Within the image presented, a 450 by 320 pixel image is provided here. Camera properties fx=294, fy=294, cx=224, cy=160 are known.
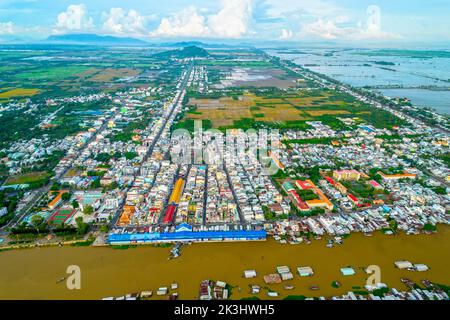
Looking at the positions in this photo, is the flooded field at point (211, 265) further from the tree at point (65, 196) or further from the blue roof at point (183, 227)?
the tree at point (65, 196)

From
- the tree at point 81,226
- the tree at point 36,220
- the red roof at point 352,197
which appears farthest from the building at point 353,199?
the tree at point 36,220

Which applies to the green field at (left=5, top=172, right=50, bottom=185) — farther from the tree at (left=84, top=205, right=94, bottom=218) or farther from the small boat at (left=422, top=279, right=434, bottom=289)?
the small boat at (left=422, top=279, right=434, bottom=289)

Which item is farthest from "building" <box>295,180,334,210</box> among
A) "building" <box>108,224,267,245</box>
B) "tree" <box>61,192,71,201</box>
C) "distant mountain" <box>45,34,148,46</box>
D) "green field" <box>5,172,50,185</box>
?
"distant mountain" <box>45,34,148,46</box>

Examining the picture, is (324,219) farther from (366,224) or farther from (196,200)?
(196,200)

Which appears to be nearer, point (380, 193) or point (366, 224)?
point (366, 224)

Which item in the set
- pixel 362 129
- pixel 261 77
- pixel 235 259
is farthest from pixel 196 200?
pixel 261 77

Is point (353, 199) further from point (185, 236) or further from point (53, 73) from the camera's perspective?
point (53, 73)
